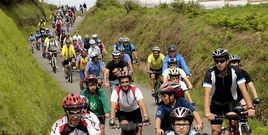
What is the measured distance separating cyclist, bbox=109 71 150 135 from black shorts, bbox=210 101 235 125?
1204 millimetres

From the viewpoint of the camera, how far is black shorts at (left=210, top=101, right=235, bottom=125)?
9672 mm

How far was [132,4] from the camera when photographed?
40.7m

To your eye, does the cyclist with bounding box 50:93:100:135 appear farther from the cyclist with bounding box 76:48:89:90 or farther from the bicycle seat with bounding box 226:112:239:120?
the cyclist with bounding box 76:48:89:90

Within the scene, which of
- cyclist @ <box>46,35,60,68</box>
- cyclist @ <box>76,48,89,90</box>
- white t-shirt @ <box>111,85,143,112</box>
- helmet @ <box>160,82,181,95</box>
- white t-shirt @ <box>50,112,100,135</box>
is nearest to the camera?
white t-shirt @ <box>50,112,100,135</box>

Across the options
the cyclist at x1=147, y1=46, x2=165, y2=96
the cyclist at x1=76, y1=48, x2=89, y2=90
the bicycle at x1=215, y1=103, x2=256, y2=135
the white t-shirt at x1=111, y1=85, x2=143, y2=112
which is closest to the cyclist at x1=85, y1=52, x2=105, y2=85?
the cyclist at x1=147, y1=46, x2=165, y2=96

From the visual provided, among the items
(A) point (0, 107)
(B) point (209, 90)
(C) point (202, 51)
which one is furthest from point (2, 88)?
(C) point (202, 51)

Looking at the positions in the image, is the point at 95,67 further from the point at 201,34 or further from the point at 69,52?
the point at 201,34

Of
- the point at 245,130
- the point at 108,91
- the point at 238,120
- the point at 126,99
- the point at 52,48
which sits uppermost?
the point at 52,48

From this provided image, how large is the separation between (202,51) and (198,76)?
1.96 m

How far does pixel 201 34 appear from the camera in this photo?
25094 mm

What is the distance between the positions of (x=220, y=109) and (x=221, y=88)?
0.47 meters

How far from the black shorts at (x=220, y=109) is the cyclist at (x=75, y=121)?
3248mm

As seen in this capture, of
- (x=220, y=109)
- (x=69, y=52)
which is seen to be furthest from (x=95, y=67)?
(x=69, y=52)

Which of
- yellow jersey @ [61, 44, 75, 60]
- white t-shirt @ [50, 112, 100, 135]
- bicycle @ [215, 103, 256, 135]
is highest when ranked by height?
yellow jersey @ [61, 44, 75, 60]
